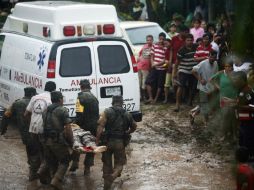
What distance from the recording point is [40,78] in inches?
460

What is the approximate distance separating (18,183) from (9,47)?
408 cm

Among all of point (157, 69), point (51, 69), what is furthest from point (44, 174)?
point (157, 69)

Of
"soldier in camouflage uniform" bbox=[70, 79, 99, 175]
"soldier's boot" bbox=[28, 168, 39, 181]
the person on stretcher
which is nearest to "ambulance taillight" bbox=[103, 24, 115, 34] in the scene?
"soldier in camouflage uniform" bbox=[70, 79, 99, 175]

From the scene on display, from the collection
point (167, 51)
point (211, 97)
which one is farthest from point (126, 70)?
point (211, 97)

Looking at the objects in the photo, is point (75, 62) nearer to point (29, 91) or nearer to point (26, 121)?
point (29, 91)

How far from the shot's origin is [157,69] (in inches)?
645

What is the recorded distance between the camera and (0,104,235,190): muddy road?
9867 mm

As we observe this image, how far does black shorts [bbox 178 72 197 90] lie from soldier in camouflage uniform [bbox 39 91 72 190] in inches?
257

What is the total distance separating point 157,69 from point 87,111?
655 cm

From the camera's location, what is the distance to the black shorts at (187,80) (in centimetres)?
1533

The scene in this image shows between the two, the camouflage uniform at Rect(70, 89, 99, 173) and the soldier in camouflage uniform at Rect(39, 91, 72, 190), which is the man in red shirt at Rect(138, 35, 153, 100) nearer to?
the camouflage uniform at Rect(70, 89, 99, 173)

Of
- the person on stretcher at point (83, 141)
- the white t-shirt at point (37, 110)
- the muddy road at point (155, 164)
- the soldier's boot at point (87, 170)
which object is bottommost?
the muddy road at point (155, 164)

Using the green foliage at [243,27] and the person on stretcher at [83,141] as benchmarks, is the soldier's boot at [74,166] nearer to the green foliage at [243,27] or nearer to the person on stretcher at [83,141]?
the person on stretcher at [83,141]

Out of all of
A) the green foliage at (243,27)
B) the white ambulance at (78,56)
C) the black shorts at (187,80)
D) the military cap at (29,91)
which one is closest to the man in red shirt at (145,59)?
the black shorts at (187,80)
